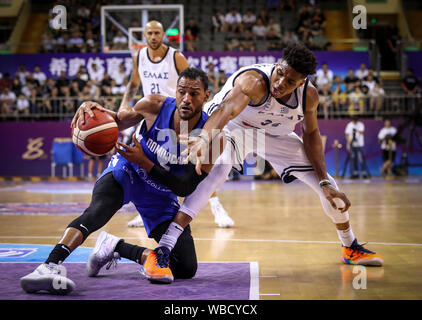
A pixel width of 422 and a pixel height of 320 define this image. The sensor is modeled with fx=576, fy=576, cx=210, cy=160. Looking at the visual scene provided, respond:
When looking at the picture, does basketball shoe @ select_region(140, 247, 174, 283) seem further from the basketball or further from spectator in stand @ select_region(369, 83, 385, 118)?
spectator in stand @ select_region(369, 83, 385, 118)

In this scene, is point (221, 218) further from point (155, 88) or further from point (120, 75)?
A: point (120, 75)

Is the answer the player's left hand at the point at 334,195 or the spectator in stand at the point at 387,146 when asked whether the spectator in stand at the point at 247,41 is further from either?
the player's left hand at the point at 334,195

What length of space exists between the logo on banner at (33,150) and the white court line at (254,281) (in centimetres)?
1396

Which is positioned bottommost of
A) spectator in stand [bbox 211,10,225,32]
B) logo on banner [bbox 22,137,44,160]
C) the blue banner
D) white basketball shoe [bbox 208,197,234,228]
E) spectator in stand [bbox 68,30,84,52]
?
logo on banner [bbox 22,137,44,160]

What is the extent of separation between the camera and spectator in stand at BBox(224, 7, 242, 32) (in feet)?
69.8

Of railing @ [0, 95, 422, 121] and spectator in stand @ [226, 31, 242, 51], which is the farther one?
spectator in stand @ [226, 31, 242, 51]

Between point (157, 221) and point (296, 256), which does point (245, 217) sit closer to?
point (296, 256)

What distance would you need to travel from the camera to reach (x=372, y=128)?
17.6 m

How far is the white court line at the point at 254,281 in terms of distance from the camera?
154 inches

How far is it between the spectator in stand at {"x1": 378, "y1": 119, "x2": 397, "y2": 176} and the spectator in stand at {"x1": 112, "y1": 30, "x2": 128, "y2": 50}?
26.8ft

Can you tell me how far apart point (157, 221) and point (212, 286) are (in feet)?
2.79

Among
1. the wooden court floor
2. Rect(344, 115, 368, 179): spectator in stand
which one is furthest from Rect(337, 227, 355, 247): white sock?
Rect(344, 115, 368, 179): spectator in stand

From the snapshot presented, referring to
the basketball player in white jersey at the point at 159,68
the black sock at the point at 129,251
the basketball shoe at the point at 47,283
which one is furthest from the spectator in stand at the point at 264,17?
the basketball shoe at the point at 47,283
